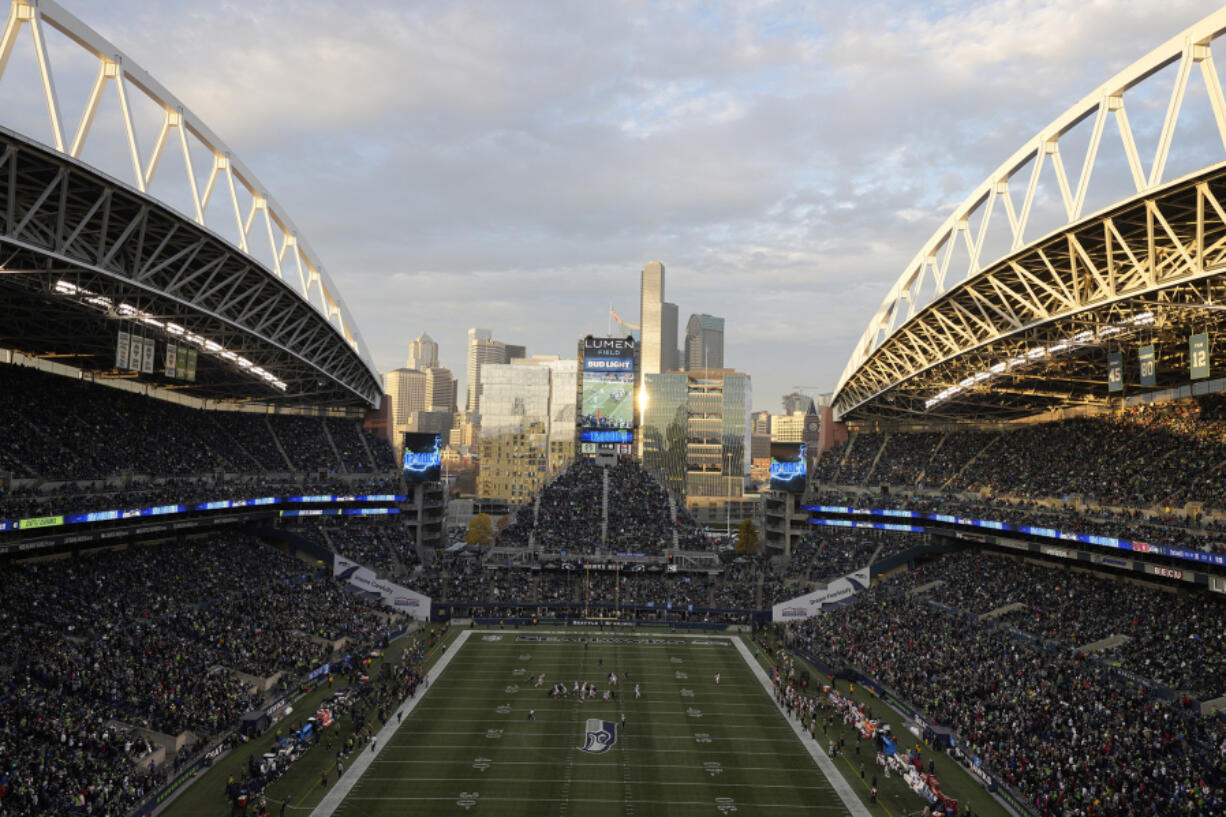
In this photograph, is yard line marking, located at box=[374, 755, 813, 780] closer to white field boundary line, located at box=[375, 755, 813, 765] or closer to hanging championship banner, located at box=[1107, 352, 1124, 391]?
white field boundary line, located at box=[375, 755, 813, 765]

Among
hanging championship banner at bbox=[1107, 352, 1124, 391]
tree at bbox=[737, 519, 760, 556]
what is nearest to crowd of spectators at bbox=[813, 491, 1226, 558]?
hanging championship banner at bbox=[1107, 352, 1124, 391]

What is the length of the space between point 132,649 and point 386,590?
66.5 ft

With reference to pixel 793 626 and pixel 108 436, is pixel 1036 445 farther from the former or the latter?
pixel 108 436

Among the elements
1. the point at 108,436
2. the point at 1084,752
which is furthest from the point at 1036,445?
the point at 108,436

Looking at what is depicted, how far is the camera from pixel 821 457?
78.8m

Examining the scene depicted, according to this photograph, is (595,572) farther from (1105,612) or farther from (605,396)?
(1105,612)

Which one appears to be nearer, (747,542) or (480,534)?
(747,542)

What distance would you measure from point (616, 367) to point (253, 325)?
3894 cm

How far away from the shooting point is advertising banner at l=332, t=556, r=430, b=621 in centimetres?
5362

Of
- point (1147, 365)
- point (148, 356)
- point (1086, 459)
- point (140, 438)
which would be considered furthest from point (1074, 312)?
point (140, 438)

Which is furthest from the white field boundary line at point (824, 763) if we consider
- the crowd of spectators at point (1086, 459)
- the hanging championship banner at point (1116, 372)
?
the crowd of spectators at point (1086, 459)

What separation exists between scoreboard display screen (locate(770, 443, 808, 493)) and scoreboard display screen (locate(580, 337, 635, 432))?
14760mm

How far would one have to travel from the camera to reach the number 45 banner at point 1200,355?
3041 cm

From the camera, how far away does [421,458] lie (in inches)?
2682
